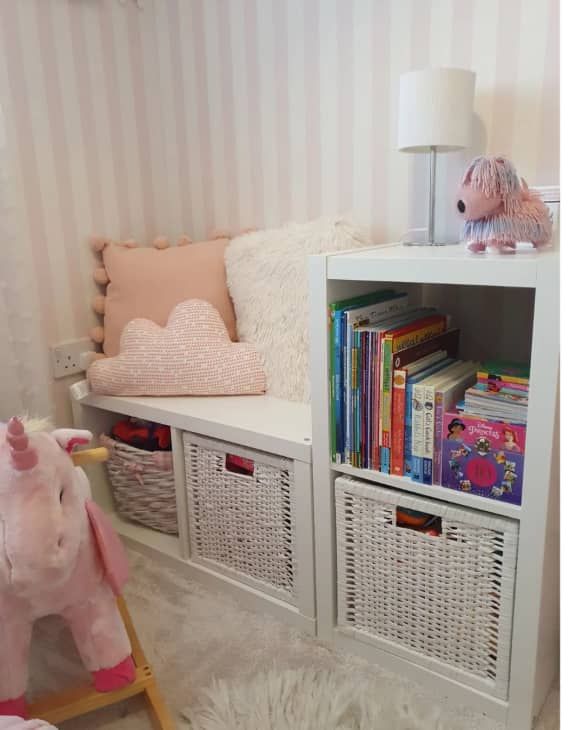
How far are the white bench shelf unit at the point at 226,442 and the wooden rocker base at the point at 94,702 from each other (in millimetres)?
356

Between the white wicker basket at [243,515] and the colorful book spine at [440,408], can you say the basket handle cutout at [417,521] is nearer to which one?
the colorful book spine at [440,408]

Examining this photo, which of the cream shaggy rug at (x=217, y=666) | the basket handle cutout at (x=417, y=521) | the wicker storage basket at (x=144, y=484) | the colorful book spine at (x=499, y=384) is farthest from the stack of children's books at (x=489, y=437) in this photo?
the wicker storage basket at (x=144, y=484)

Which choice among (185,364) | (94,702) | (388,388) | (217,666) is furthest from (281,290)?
(94,702)

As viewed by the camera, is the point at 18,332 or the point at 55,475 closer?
the point at 55,475

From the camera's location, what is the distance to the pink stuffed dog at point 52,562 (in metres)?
0.95

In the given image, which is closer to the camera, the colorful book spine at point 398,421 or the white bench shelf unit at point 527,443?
the white bench shelf unit at point 527,443

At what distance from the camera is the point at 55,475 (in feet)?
3.29

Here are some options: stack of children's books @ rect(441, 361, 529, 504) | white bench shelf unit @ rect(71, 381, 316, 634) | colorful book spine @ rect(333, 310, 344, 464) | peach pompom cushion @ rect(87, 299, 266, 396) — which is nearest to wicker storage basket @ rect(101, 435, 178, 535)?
white bench shelf unit @ rect(71, 381, 316, 634)

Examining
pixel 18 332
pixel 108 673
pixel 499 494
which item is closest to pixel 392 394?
pixel 499 494

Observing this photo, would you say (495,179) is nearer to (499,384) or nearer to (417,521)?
(499,384)

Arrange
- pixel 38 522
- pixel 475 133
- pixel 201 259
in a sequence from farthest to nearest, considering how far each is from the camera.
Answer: pixel 201 259 < pixel 475 133 < pixel 38 522

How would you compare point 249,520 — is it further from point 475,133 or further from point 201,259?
point 475,133

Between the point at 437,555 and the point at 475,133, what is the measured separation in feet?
3.01

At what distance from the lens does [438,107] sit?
4.00 ft
